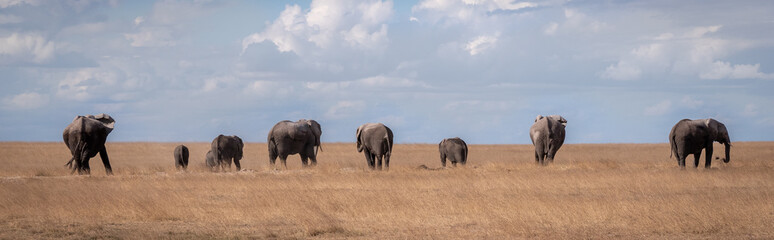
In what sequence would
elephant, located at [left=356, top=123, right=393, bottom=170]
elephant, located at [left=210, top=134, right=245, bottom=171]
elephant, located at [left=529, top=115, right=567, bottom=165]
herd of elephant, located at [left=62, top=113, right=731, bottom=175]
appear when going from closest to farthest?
herd of elephant, located at [left=62, top=113, right=731, bottom=175] → elephant, located at [left=356, top=123, right=393, bottom=170] → elephant, located at [left=210, top=134, right=245, bottom=171] → elephant, located at [left=529, top=115, right=567, bottom=165]

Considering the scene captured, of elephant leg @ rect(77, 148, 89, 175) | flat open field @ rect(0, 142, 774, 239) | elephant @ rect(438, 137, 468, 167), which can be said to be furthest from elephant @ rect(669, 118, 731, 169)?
elephant leg @ rect(77, 148, 89, 175)

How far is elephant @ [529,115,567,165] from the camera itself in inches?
1223

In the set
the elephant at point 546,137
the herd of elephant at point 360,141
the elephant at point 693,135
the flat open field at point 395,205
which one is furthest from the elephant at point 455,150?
the elephant at point 693,135

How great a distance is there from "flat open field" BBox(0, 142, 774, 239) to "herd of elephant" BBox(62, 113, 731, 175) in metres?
1.48

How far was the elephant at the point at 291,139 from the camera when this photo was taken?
3122 cm

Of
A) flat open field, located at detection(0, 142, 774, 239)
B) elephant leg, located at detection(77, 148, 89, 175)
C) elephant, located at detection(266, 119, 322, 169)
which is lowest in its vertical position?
flat open field, located at detection(0, 142, 774, 239)

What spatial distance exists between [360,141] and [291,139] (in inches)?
116

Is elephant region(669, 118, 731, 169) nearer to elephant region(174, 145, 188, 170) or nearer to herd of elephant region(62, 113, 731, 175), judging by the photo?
herd of elephant region(62, 113, 731, 175)

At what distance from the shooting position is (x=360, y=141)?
30.7 metres

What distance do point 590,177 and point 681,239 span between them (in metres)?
11.8

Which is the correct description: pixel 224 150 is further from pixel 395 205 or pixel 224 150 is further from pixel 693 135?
pixel 693 135

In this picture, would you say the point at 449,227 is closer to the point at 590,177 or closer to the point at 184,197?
the point at 184,197

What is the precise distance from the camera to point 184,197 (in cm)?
1902

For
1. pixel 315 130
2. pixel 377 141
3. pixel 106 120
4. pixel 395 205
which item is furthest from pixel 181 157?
pixel 395 205
